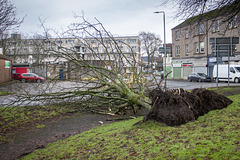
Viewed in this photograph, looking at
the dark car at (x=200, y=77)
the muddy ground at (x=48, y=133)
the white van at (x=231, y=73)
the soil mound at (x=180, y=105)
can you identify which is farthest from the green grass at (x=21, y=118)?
the dark car at (x=200, y=77)

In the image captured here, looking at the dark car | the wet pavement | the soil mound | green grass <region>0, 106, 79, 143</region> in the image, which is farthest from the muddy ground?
the dark car

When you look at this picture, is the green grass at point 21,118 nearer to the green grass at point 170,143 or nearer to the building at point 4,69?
the green grass at point 170,143

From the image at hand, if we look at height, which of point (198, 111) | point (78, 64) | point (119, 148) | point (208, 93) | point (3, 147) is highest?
point (78, 64)

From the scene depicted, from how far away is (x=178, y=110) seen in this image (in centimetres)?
546

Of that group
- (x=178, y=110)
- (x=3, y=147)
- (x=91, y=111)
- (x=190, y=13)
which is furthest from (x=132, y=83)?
(x=3, y=147)

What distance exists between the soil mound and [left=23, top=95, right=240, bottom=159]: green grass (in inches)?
7.1

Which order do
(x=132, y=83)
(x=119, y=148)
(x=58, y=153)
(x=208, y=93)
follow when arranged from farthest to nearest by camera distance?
(x=132, y=83) < (x=208, y=93) < (x=58, y=153) < (x=119, y=148)

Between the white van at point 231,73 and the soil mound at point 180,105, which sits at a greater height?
the white van at point 231,73

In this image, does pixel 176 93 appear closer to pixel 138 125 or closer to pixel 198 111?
pixel 198 111

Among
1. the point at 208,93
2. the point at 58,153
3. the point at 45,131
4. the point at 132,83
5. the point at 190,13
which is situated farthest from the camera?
the point at 132,83

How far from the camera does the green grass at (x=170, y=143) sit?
3488mm

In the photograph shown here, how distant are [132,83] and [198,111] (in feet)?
16.0

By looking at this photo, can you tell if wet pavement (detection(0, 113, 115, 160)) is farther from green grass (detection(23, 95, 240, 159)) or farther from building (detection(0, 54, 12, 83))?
building (detection(0, 54, 12, 83))

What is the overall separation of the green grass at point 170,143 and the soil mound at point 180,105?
180 mm
